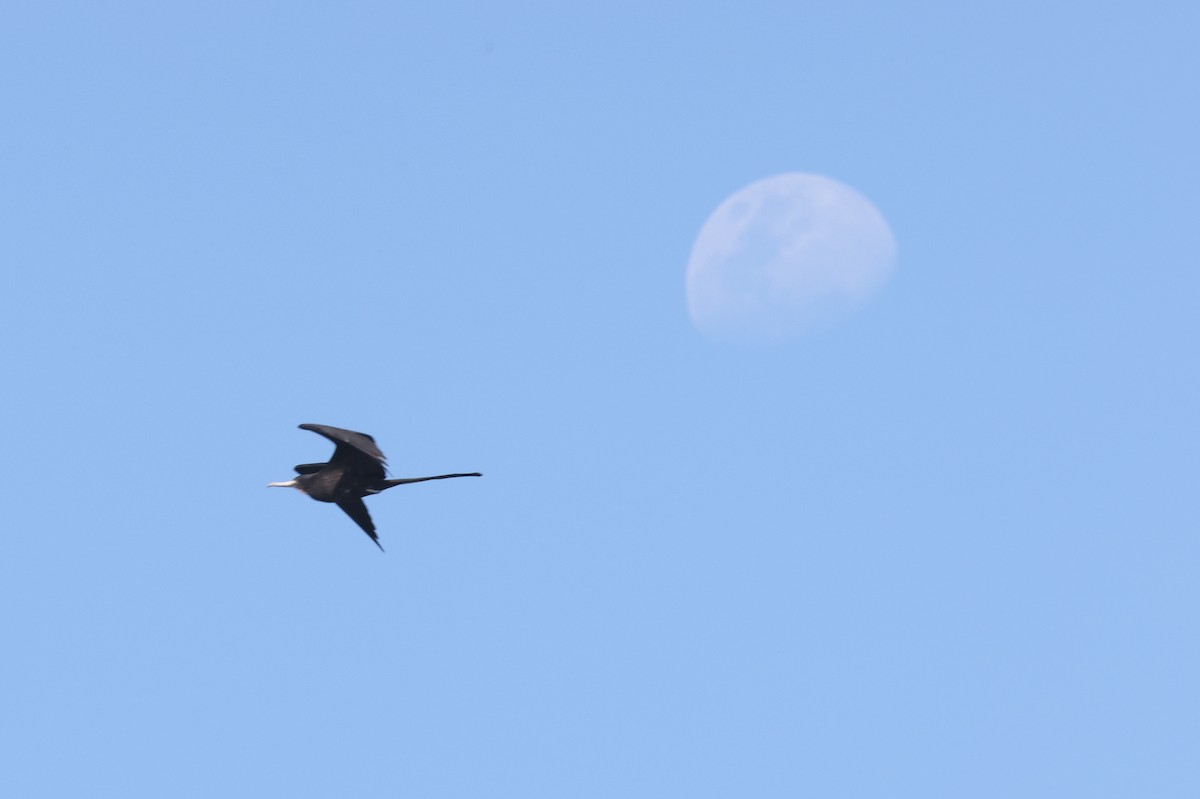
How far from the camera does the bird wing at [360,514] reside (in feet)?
123

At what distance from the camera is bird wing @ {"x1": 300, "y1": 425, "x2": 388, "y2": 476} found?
34.2 metres

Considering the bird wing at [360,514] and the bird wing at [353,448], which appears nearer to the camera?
the bird wing at [353,448]

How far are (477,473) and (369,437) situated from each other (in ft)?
8.35

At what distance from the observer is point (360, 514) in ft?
125

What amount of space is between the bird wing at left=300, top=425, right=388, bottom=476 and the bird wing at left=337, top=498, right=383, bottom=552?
1358mm

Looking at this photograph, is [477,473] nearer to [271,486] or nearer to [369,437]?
[369,437]

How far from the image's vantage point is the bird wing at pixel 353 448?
3422cm

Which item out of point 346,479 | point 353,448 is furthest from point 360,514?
point 353,448

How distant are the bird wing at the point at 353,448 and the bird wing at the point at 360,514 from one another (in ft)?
4.45

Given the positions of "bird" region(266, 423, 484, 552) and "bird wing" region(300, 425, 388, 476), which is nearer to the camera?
"bird wing" region(300, 425, 388, 476)

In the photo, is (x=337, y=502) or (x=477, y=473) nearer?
(x=477, y=473)

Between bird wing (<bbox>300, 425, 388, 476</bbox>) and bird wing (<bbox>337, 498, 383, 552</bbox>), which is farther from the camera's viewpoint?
bird wing (<bbox>337, 498, 383, 552</bbox>)

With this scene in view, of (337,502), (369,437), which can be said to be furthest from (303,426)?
(337,502)

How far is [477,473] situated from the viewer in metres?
34.5
